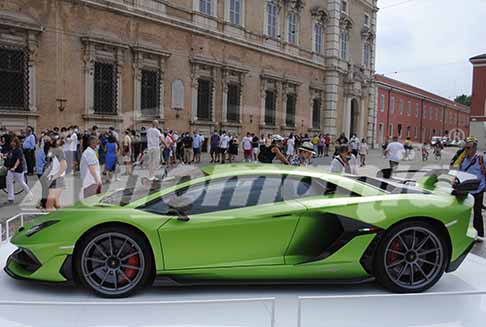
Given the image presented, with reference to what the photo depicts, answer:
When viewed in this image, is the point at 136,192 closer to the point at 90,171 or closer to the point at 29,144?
the point at 90,171

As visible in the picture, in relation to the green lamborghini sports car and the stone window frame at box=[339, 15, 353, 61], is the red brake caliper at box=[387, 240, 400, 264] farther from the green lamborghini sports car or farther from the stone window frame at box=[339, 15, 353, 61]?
the stone window frame at box=[339, 15, 353, 61]

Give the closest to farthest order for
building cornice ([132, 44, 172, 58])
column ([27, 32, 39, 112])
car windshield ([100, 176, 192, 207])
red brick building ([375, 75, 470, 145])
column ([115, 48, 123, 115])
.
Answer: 1. car windshield ([100, 176, 192, 207])
2. column ([27, 32, 39, 112])
3. column ([115, 48, 123, 115])
4. building cornice ([132, 44, 172, 58])
5. red brick building ([375, 75, 470, 145])

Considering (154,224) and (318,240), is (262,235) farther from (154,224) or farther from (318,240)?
(154,224)

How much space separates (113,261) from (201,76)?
19.9 metres

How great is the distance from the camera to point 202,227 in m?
4.40

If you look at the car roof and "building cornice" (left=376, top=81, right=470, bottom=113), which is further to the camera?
"building cornice" (left=376, top=81, right=470, bottom=113)

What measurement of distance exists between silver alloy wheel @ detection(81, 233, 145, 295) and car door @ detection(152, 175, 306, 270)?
30cm

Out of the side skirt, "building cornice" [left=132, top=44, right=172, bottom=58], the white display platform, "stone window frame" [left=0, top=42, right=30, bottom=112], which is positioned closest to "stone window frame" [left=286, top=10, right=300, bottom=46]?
"building cornice" [left=132, top=44, right=172, bottom=58]

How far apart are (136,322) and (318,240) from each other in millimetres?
1879

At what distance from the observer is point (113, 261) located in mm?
4340

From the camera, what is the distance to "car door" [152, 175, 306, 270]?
14.4ft

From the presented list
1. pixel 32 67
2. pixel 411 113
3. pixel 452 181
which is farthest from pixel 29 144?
pixel 411 113

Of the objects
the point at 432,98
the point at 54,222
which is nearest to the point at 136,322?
the point at 54,222

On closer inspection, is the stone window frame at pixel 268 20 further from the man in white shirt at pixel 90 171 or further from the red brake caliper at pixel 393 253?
the red brake caliper at pixel 393 253
